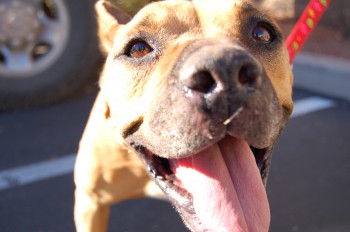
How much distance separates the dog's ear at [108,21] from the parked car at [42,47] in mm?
2040

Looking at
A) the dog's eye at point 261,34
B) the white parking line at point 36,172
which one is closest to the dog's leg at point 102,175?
the dog's eye at point 261,34

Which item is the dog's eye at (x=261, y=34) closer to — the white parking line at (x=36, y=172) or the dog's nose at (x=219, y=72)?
the dog's nose at (x=219, y=72)

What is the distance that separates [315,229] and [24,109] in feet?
10.1

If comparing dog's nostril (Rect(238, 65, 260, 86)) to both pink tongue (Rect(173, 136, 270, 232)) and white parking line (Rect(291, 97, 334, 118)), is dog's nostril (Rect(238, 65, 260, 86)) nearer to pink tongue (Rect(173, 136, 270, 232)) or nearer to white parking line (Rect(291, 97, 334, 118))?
pink tongue (Rect(173, 136, 270, 232))

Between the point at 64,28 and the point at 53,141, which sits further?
the point at 64,28

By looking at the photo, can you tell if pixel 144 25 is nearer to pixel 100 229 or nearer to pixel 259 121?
pixel 259 121

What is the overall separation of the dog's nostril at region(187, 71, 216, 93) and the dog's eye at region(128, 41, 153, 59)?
0.57m

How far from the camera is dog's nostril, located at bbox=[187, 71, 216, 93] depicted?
5.83 feet

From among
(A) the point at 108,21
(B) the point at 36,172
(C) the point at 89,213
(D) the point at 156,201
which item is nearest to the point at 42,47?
(B) the point at 36,172

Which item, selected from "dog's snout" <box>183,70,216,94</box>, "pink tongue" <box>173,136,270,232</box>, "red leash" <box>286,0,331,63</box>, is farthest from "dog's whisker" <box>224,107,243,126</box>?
"red leash" <box>286,0,331,63</box>

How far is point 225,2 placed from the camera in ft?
7.98

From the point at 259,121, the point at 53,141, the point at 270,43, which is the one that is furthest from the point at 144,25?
the point at 53,141

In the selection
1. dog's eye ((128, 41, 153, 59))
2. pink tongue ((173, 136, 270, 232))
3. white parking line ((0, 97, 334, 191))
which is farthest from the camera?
Answer: white parking line ((0, 97, 334, 191))

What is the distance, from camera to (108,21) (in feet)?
9.45
